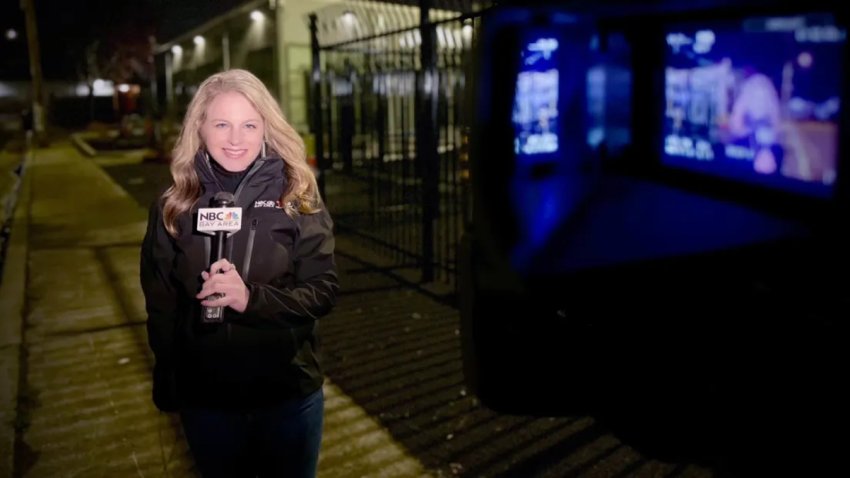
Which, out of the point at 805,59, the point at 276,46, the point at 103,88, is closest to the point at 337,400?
the point at 805,59

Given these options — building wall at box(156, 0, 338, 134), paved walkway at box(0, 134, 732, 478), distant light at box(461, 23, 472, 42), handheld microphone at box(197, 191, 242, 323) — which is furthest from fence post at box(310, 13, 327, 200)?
building wall at box(156, 0, 338, 134)

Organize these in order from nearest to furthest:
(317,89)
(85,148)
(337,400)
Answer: (337,400) → (317,89) → (85,148)

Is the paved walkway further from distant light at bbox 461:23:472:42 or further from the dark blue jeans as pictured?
distant light at bbox 461:23:472:42

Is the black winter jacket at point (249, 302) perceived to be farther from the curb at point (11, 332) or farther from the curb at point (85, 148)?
the curb at point (85, 148)

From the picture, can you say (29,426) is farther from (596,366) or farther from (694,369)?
(694,369)

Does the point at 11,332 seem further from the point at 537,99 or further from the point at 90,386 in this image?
the point at 537,99

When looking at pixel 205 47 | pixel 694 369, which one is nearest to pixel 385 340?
pixel 694 369

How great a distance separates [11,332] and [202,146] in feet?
14.2

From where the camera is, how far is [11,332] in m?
5.82

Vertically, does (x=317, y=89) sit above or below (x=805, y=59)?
above

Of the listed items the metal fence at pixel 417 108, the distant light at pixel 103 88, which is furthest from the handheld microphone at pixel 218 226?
the distant light at pixel 103 88

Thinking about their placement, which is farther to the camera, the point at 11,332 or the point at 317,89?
the point at 317,89

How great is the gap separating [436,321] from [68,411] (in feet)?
8.93

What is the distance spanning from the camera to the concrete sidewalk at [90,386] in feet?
12.6
